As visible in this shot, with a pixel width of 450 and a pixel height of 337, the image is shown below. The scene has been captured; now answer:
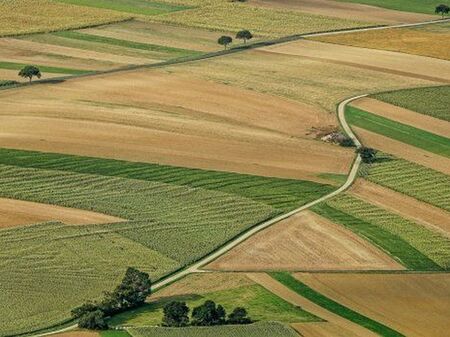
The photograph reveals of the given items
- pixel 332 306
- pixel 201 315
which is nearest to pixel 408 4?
pixel 332 306

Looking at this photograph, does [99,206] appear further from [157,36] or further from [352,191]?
[157,36]

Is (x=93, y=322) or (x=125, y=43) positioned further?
(x=125, y=43)

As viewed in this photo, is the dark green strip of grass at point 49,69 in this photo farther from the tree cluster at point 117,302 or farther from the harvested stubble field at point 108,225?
the tree cluster at point 117,302

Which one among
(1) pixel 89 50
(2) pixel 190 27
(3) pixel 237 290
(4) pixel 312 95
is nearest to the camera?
(3) pixel 237 290

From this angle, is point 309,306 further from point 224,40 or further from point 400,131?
point 224,40

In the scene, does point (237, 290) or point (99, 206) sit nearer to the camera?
point (237, 290)

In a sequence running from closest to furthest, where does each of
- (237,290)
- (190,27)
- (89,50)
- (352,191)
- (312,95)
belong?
(237,290), (352,191), (312,95), (89,50), (190,27)

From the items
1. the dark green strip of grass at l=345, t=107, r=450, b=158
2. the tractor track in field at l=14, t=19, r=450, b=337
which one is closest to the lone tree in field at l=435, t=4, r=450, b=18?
the tractor track in field at l=14, t=19, r=450, b=337

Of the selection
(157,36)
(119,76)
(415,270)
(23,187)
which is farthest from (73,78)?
(415,270)
